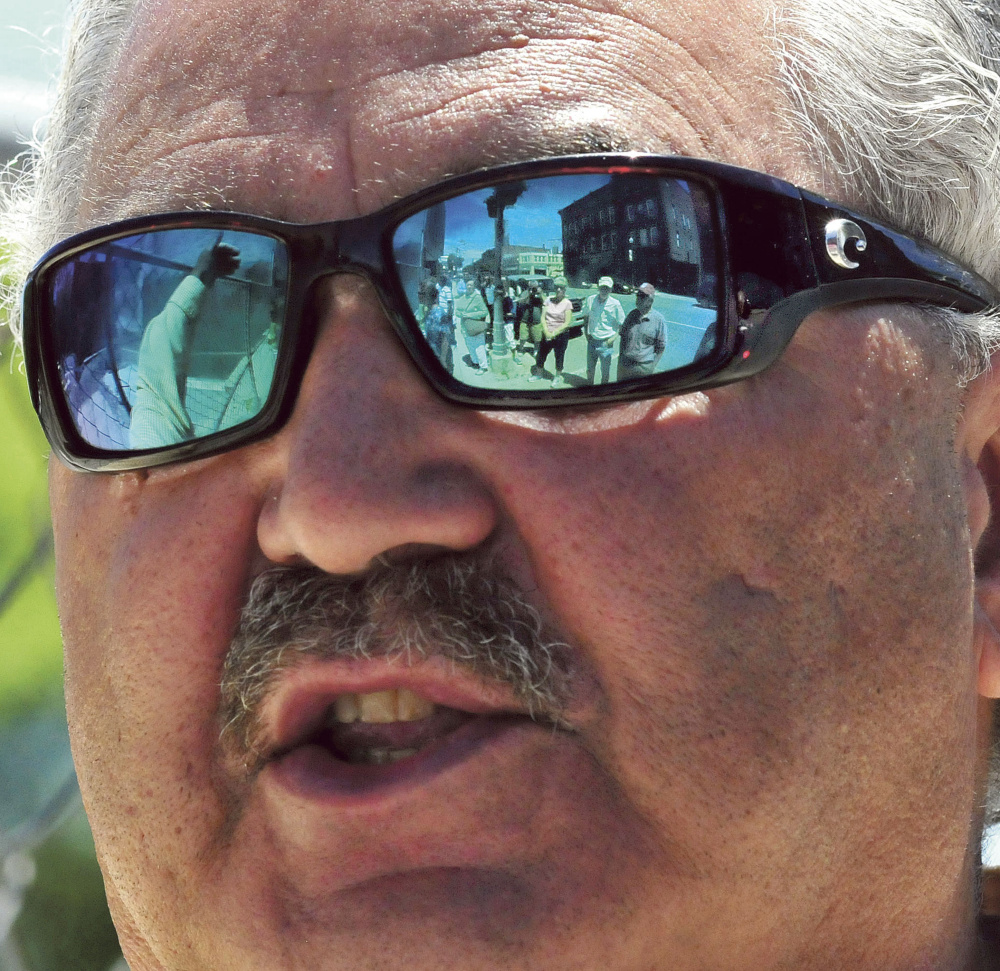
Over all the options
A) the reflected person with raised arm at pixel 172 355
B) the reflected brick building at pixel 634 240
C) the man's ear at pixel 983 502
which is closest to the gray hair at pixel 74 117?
the reflected person with raised arm at pixel 172 355

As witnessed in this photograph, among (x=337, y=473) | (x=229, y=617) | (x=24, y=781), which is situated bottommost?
(x=24, y=781)

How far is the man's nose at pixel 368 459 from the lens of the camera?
1.39m

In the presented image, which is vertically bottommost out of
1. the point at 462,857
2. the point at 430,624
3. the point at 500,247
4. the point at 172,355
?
the point at 462,857

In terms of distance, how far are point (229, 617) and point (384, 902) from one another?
439mm

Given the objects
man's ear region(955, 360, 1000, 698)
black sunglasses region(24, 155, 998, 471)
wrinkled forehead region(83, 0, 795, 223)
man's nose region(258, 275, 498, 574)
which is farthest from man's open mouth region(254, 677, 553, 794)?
man's ear region(955, 360, 1000, 698)

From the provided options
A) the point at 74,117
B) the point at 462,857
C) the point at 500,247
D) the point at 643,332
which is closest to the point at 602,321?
the point at 643,332

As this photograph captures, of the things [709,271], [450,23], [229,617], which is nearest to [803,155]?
[709,271]

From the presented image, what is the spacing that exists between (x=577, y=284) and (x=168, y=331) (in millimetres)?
572

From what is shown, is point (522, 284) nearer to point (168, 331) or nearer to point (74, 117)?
point (168, 331)

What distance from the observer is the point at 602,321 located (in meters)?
1.38

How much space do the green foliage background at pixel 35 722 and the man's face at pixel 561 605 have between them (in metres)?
1.71

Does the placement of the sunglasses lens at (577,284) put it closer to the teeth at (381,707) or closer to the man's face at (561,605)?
the man's face at (561,605)

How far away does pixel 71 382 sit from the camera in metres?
1.72

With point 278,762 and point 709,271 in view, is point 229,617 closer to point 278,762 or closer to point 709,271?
point 278,762
